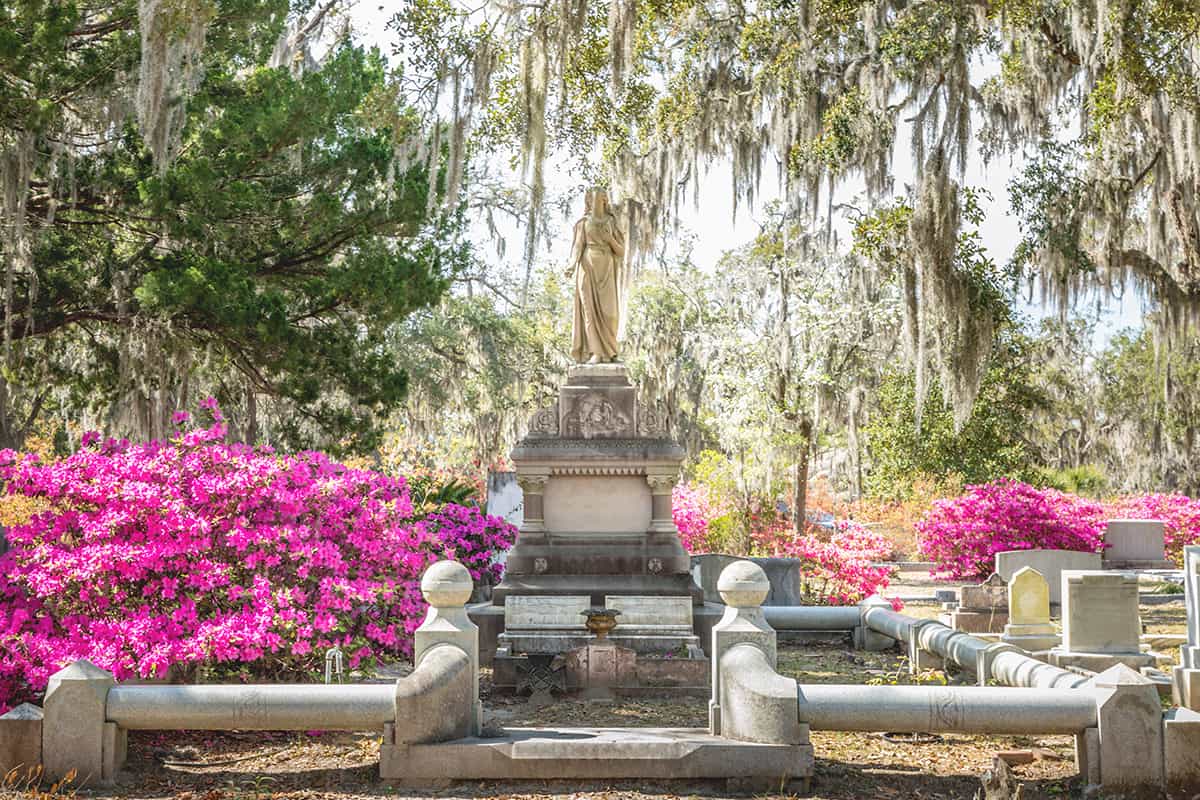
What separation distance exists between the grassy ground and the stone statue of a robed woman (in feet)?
14.8

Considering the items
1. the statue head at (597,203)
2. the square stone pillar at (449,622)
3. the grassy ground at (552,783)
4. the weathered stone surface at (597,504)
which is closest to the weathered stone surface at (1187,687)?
the grassy ground at (552,783)

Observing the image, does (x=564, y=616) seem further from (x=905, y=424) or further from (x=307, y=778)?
Answer: (x=905, y=424)

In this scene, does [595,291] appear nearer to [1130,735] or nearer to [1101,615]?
[1101,615]

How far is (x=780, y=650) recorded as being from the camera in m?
11.8

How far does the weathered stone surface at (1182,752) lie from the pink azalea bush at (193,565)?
4.97 meters

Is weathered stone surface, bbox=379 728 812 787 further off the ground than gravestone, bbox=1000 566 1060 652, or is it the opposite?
gravestone, bbox=1000 566 1060 652

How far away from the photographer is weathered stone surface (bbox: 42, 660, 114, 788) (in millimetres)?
5840

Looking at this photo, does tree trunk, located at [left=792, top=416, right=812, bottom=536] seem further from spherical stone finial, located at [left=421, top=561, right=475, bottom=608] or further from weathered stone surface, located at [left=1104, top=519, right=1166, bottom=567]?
spherical stone finial, located at [left=421, top=561, right=475, bottom=608]

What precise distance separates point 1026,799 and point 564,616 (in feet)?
16.4

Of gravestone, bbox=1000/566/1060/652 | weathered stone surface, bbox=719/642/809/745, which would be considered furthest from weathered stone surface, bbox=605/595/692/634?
weathered stone surface, bbox=719/642/809/745

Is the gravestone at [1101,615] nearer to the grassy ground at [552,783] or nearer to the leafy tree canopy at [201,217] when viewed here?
the grassy ground at [552,783]

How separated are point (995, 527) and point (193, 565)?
41.7ft

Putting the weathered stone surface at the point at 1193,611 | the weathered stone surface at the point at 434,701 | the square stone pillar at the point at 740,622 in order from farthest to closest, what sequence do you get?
1. the weathered stone surface at the point at 1193,611
2. the square stone pillar at the point at 740,622
3. the weathered stone surface at the point at 434,701

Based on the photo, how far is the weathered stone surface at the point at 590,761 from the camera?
586cm
